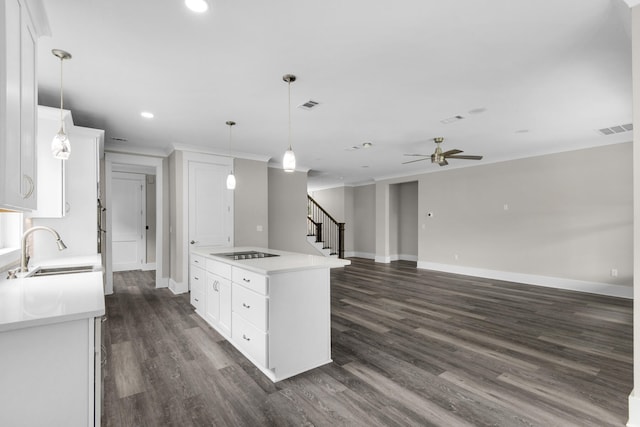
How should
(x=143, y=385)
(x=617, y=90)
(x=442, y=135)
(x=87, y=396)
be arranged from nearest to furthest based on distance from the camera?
(x=87, y=396)
(x=143, y=385)
(x=617, y=90)
(x=442, y=135)

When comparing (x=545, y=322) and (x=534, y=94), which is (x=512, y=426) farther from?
(x=534, y=94)

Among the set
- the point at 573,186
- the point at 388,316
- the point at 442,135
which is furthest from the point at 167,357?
the point at 573,186

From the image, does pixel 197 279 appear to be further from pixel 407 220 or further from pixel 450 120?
pixel 407 220

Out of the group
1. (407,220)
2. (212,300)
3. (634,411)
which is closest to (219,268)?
(212,300)

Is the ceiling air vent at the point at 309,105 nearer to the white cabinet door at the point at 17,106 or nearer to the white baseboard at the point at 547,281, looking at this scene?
the white cabinet door at the point at 17,106

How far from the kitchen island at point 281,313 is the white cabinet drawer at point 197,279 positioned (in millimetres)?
944

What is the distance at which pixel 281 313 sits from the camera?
2.54 m

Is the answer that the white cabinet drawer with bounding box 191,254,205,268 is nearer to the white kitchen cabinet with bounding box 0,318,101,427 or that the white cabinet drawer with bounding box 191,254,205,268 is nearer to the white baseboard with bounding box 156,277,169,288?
the white baseboard with bounding box 156,277,169,288

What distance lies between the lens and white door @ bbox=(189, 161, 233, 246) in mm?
5484

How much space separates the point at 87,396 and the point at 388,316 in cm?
338

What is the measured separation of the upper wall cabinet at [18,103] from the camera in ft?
3.95

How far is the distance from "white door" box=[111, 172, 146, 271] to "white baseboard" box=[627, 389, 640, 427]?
28.2 ft

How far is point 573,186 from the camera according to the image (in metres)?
5.61

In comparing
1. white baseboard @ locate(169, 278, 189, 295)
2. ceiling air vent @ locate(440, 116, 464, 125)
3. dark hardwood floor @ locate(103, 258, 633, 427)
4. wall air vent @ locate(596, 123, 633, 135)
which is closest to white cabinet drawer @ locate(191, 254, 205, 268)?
dark hardwood floor @ locate(103, 258, 633, 427)
